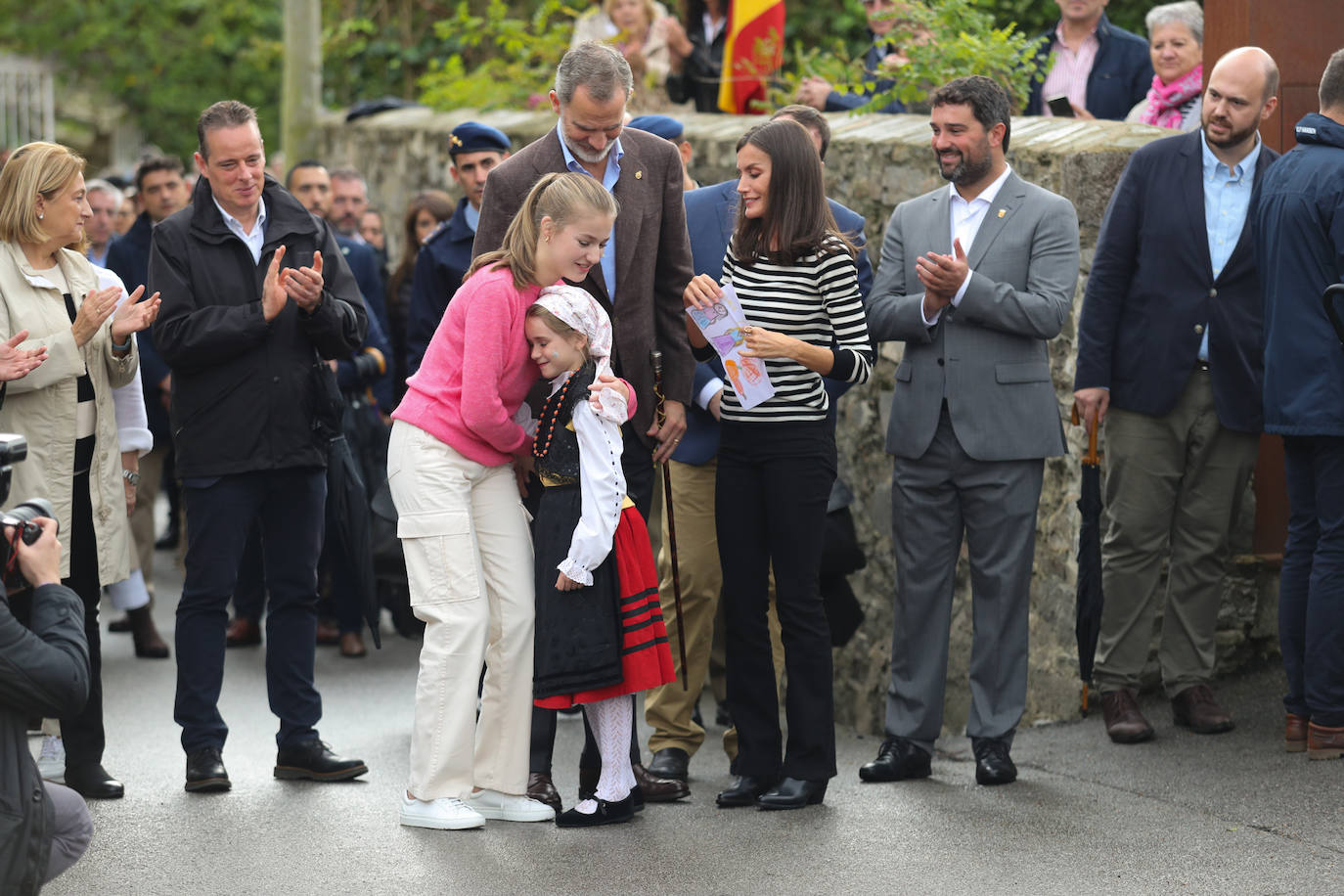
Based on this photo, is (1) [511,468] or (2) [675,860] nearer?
(2) [675,860]

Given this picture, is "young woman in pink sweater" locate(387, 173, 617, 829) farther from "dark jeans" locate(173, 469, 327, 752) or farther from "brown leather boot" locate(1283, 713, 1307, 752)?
"brown leather boot" locate(1283, 713, 1307, 752)

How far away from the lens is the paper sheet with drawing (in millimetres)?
5363

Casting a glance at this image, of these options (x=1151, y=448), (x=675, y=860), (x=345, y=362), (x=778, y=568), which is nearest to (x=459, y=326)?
(x=778, y=568)

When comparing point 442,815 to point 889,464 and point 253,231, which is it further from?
point 889,464

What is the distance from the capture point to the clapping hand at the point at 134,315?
5691 millimetres

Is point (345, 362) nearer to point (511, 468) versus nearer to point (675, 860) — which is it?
point (511, 468)

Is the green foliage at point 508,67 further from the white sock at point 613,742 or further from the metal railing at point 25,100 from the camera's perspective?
the metal railing at point 25,100

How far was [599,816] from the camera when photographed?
536 centimetres

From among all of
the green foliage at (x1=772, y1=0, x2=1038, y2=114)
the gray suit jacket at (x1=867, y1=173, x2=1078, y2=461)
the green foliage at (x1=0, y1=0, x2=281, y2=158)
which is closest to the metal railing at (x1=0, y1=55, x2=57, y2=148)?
the green foliage at (x1=0, y1=0, x2=281, y2=158)

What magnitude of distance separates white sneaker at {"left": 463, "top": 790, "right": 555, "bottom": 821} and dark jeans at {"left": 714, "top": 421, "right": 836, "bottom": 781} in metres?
0.71

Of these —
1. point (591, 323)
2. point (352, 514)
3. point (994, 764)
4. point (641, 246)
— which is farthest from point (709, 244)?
point (994, 764)

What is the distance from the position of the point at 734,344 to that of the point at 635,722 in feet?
4.24

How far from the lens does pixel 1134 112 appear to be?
7.96m

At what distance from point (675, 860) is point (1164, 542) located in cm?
240
